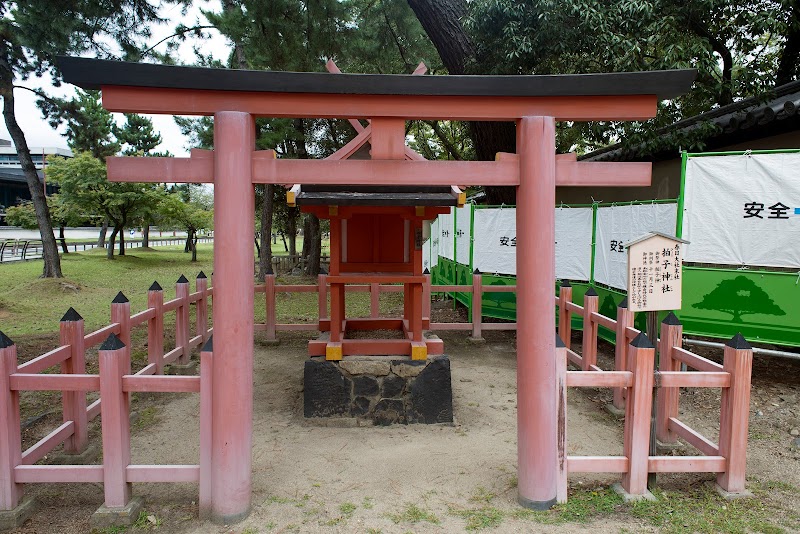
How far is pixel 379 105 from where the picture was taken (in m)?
3.97

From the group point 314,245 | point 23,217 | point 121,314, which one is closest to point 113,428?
point 121,314

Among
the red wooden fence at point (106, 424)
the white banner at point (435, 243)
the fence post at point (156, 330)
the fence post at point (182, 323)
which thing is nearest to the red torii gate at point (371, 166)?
the red wooden fence at point (106, 424)

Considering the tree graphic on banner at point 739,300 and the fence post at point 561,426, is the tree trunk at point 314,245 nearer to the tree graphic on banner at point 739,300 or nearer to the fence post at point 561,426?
the tree graphic on banner at point 739,300

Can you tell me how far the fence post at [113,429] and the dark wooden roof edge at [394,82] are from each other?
2004 millimetres

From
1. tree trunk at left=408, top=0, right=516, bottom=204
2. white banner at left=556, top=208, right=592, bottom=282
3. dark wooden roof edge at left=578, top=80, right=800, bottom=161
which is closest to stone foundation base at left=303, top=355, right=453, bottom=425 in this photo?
white banner at left=556, top=208, right=592, bottom=282

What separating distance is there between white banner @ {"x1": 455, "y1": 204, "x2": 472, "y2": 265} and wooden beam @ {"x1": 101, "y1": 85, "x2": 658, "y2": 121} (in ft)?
26.3

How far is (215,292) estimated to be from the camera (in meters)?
3.84

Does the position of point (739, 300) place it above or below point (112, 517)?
above

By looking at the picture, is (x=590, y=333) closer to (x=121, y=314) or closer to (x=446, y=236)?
(x=121, y=314)

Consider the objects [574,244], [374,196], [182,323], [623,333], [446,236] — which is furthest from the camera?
[446,236]

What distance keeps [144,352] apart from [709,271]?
889cm

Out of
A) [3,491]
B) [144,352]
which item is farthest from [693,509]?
[144,352]

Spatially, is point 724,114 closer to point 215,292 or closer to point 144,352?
point 215,292

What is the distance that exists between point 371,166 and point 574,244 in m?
6.86
